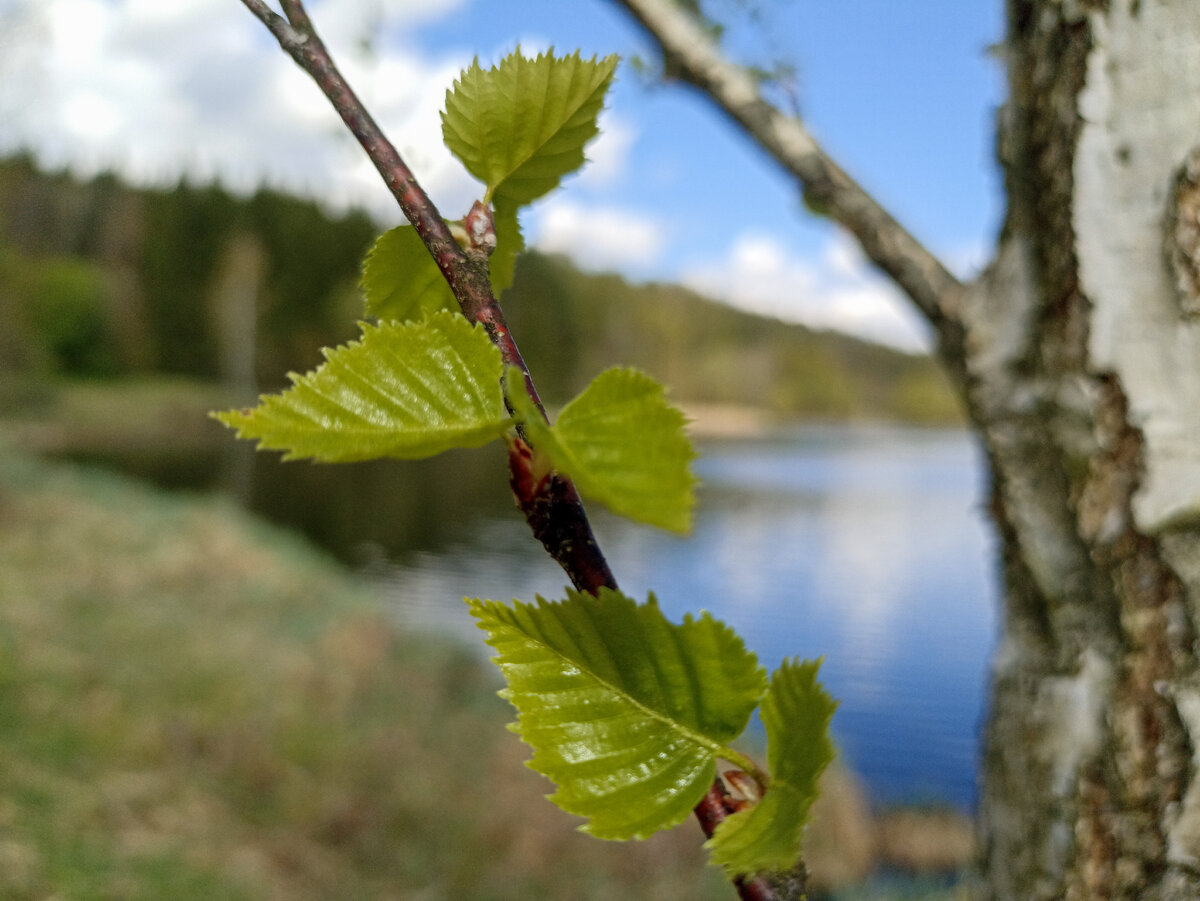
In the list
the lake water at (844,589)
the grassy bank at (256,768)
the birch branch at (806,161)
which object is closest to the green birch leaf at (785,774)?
the birch branch at (806,161)

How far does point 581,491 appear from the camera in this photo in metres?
0.17

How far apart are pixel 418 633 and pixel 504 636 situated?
19.2ft

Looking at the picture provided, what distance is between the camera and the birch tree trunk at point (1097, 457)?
50 centimetres

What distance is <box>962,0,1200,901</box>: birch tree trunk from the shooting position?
0.50m

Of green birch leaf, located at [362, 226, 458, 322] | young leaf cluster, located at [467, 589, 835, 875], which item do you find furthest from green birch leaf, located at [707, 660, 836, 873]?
green birch leaf, located at [362, 226, 458, 322]

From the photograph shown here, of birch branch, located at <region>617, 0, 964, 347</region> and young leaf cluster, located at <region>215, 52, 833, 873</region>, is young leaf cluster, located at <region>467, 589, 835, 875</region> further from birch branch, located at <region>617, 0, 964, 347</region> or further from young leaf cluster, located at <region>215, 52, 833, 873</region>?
birch branch, located at <region>617, 0, 964, 347</region>

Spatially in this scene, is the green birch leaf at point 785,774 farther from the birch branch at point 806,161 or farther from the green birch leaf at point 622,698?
the birch branch at point 806,161

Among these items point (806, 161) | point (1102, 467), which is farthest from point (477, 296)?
point (806, 161)

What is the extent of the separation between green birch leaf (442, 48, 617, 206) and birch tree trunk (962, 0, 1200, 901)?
441mm

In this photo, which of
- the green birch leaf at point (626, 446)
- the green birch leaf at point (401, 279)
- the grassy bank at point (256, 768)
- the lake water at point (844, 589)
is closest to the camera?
the green birch leaf at point (626, 446)

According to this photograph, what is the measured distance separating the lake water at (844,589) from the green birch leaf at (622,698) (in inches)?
148

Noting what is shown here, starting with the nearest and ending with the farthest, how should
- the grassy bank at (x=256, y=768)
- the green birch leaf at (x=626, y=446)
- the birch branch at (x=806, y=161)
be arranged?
the green birch leaf at (x=626, y=446) < the birch branch at (x=806, y=161) < the grassy bank at (x=256, y=768)

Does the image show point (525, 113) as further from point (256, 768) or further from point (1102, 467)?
point (256, 768)

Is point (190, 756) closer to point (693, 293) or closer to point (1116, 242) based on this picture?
point (1116, 242)
